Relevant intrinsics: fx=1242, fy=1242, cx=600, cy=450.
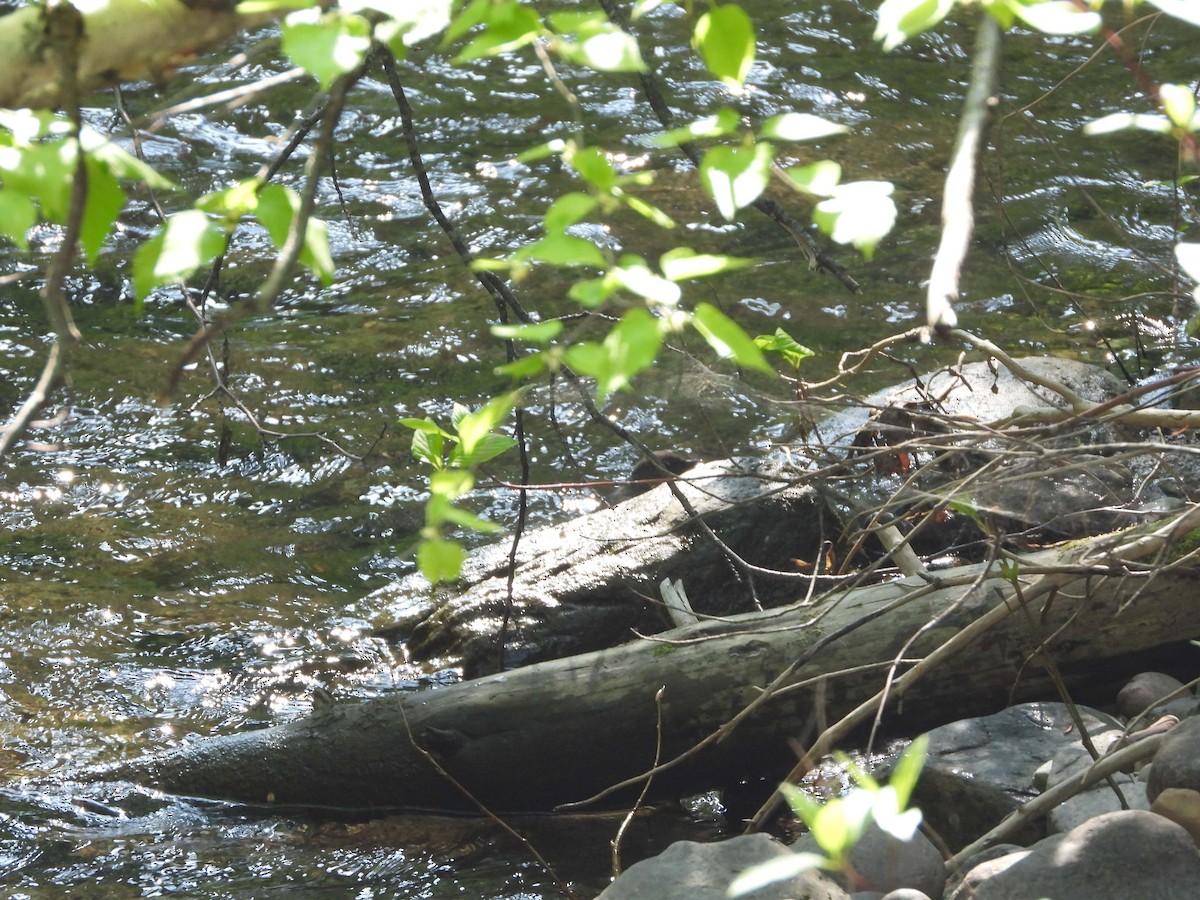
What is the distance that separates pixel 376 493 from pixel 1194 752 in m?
4.02

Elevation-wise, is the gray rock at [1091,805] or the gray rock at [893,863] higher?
the gray rock at [893,863]

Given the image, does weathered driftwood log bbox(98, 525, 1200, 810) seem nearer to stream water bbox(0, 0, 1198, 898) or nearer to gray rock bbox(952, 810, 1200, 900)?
stream water bbox(0, 0, 1198, 898)

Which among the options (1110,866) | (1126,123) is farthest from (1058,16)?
(1110,866)

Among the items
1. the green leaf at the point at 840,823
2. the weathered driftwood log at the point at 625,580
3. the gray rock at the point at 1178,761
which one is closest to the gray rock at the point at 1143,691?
the gray rock at the point at 1178,761

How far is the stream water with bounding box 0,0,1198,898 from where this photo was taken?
3.75 metres

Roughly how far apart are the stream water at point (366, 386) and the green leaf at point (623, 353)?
823mm

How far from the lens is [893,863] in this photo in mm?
2615

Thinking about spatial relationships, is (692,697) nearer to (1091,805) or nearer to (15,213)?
(1091,805)

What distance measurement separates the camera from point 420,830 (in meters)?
3.77

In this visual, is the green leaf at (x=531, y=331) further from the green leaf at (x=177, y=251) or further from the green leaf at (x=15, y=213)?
the green leaf at (x=15, y=213)

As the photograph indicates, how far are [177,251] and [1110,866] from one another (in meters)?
1.94

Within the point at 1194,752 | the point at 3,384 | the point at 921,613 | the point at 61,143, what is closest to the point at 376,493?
→ the point at 3,384

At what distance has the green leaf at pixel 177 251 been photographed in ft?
3.99

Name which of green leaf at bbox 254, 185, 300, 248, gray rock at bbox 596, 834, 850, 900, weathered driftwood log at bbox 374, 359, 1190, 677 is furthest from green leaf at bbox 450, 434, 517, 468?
weathered driftwood log at bbox 374, 359, 1190, 677
